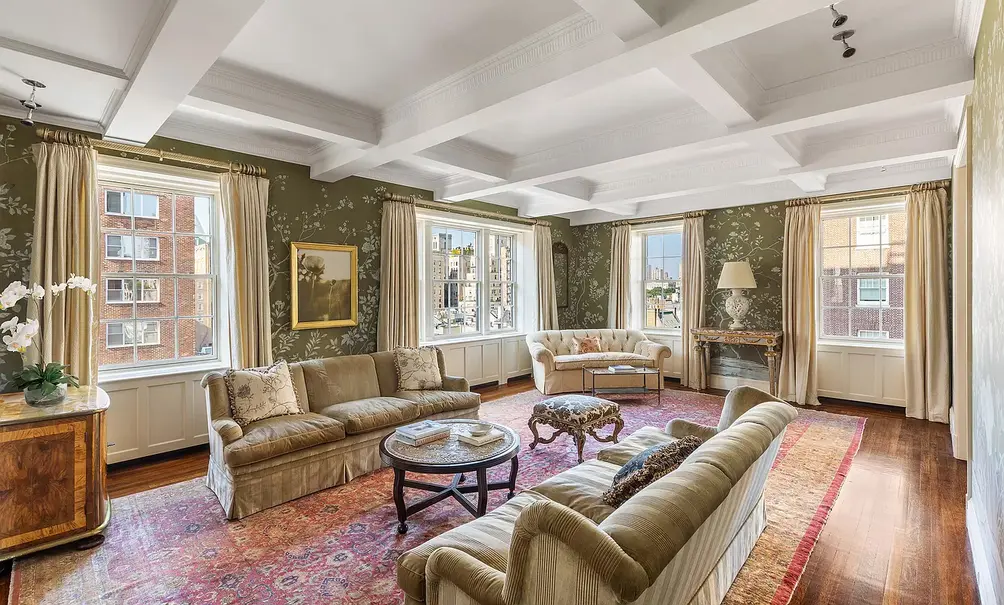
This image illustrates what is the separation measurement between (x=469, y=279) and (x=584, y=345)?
1.85 meters

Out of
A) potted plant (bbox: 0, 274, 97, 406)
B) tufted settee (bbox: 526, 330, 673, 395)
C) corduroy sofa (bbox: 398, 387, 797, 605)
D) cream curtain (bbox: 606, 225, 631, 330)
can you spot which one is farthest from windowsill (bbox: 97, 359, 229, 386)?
cream curtain (bbox: 606, 225, 631, 330)

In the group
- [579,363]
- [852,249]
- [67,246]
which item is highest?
[852,249]

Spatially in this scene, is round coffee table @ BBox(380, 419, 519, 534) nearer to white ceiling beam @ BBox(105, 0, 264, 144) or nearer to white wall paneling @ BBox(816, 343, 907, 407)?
white ceiling beam @ BBox(105, 0, 264, 144)

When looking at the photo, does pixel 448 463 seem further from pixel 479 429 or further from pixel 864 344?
pixel 864 344

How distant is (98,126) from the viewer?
3549 mm

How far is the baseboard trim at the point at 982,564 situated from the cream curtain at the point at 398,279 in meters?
4.58

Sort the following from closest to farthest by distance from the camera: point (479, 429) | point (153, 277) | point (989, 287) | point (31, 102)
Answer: point (989, 287), point (31, 102), point (479, 429), point (153, 277)

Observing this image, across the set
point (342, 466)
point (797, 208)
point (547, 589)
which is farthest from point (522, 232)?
point (547, 589)

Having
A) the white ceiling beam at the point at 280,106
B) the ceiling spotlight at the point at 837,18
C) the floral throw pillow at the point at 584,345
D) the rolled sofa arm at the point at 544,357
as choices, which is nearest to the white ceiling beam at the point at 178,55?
the white ceiling beam at the point at 280,106

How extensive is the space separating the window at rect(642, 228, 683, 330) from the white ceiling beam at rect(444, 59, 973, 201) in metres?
2.35

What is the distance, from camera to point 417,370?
4363 mm

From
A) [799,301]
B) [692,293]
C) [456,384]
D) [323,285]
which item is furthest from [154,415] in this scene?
[799,301]

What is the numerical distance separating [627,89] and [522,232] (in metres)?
4.08

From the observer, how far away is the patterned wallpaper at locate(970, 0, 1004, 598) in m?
1.83
